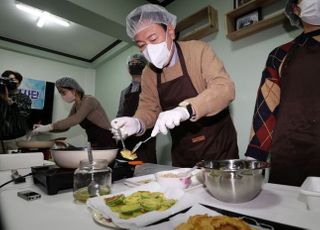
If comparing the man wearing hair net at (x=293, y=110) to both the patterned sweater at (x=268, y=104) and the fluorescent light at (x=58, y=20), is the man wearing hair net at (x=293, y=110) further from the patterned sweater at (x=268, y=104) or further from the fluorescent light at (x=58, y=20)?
the fluorescent light at (x=58, y=20)

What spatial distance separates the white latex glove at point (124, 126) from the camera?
119cm

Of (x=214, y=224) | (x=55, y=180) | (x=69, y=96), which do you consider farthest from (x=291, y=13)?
(x=69, y=96)

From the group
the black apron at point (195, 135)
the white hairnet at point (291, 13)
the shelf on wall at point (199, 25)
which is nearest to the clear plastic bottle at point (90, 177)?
the black apron at point (195, 135)

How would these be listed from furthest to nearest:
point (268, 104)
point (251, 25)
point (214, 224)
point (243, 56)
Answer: point (243, 56)
point (251, 25)
point (268, 104)
point (214, 224)

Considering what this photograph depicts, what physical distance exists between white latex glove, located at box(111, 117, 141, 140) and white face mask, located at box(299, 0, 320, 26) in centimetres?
103

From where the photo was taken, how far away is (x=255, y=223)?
0.46 meters

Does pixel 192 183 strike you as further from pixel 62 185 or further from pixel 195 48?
pixel 195 48

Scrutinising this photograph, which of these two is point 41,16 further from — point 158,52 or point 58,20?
point 158,52

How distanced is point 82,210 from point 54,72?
13.6 feet

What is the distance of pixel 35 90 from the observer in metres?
3.86

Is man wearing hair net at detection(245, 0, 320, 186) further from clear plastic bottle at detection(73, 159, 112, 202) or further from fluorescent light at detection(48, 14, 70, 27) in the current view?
fluorescent light at detection(48, 14, 70, 27)

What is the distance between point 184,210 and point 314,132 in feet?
2.73

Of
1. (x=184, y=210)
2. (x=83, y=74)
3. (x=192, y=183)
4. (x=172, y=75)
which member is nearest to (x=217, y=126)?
(x=172, y=75)

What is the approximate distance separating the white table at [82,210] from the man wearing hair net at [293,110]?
425 mm
